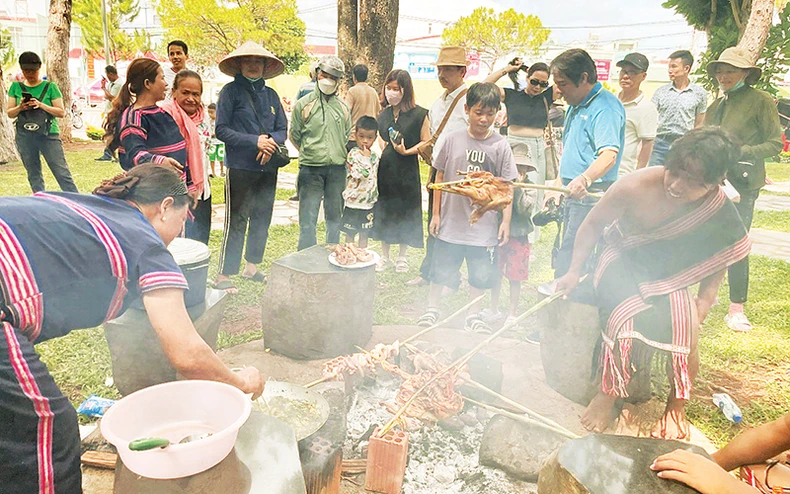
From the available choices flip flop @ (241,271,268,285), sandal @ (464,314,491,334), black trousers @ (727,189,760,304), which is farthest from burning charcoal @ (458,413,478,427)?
black trousers @ (727,189,760,304)

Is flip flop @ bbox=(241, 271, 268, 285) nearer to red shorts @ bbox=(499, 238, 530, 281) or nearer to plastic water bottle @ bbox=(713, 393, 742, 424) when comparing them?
red shorts @ bbox=(499, 238, 530, 281)

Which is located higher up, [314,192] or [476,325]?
[314,192]

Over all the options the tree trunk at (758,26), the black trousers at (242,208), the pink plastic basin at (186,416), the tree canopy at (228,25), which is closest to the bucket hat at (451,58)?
the black trousers at (242,208)

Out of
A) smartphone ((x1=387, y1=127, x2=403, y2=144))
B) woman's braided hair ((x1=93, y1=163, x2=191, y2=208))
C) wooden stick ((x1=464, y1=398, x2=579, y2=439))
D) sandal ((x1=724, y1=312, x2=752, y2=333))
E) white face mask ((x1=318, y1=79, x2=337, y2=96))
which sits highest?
white face mask ((x1=318, y1=79, x2=337, y2=96))

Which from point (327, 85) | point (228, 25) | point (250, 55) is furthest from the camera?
point (228, 25)

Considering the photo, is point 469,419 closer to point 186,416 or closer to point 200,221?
point 186,416

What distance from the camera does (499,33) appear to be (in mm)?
56625

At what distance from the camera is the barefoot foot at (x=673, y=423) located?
330 centimetres

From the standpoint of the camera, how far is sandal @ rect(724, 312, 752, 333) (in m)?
5.28

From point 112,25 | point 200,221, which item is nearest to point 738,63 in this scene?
point 200,221

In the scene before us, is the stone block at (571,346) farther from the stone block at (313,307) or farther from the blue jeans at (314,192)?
the blue jeans at (314,192)

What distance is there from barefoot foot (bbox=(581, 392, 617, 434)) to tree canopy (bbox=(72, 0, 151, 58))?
6119cm

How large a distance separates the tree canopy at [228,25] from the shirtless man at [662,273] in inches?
1963

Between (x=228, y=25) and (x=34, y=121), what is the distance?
149ft
